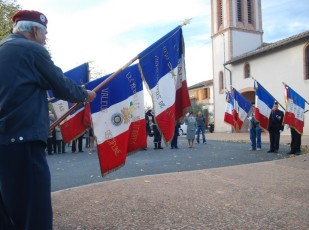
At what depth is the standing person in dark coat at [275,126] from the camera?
13789 millimetres

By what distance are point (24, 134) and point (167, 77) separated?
2744 millimetres

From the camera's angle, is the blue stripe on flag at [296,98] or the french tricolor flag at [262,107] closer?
the blue stripe on flag at [296,98]

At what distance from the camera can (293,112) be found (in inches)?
507

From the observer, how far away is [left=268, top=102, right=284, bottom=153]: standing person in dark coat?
13.8 metres

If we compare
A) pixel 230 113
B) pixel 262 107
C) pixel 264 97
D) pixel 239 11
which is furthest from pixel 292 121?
pixel 239 11

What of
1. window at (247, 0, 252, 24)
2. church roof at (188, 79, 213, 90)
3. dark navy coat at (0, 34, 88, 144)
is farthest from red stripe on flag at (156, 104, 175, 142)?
church roof at (188, 79, 213, 90)

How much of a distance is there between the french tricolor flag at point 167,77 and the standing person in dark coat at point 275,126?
9522 mm

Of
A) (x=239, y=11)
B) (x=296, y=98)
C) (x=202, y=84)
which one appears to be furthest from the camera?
(x=202, y=84)

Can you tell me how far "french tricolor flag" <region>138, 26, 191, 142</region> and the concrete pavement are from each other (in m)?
1.06

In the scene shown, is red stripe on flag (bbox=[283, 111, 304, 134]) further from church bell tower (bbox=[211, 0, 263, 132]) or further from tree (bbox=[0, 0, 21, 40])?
church bell tower (bbox=[211, 0, 263, 132])

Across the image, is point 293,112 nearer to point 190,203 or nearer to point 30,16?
point 190,203

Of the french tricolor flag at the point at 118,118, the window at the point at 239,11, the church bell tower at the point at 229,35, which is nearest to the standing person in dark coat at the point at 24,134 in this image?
the french tricolor flag at the point at 118,118

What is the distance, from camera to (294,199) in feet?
17.6

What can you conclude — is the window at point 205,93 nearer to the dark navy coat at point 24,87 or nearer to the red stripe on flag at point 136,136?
the red stripe on flag at point 136,136
